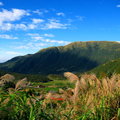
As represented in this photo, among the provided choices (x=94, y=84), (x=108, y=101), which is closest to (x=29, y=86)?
(x=94, y=84)

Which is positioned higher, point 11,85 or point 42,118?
point 11,85

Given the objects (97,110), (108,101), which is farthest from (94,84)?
(97,110)

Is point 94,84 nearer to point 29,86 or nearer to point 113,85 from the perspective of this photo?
point 113,85

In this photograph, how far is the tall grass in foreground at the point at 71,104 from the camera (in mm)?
4383

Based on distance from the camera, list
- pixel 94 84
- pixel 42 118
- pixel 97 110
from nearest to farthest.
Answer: pixel 42 118, pixel 97 110, pixel 94 84

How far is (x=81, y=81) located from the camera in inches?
226

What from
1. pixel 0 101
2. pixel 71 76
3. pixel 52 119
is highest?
pixel 71 76

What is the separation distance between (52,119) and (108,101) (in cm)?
167

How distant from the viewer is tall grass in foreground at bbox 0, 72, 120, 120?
173 inches

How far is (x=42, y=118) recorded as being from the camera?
4.27 meters

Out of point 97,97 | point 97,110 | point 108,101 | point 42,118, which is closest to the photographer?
point 42,118

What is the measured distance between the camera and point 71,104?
5344 mm

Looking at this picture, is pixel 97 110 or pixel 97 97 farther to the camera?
pixel 97 97

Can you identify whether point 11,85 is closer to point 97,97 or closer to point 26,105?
point 26,105
